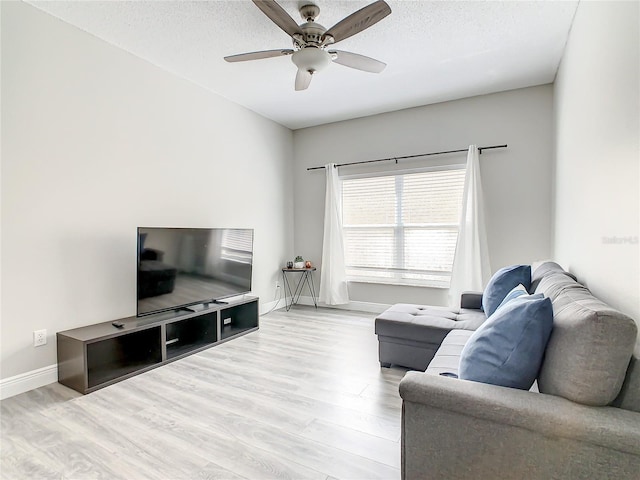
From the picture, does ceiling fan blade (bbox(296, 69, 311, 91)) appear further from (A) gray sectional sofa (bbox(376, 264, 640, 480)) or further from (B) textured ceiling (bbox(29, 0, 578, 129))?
(A) gray sectional sofa (bbox(376, 264, 640, 480))

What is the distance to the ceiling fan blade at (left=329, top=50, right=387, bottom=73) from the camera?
256 centimetres

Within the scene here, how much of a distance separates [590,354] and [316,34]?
2.46 metres

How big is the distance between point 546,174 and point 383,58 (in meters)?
2.25

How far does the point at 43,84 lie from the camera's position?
8.27 feet

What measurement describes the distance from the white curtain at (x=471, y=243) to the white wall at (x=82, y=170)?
117 inches

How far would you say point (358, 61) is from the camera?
8.73ft

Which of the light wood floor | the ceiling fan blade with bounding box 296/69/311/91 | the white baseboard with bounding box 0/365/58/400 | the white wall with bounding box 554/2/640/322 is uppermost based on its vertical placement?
the ceiling fan blade with bounding box 296/69/311/91

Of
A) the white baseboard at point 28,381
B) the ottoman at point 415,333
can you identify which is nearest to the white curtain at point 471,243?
the ottoman at point 415,333

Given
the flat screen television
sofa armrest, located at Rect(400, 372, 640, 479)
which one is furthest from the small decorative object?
sofa armrest, located at Rect(400, 372, 640, 479)

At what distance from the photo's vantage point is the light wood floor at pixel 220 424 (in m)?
1.64

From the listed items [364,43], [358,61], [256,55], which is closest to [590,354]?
[358,61]

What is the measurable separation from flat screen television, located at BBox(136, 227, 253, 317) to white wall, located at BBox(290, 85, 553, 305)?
1904mm

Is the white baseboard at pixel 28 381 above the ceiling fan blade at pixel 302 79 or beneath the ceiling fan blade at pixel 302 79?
beneath

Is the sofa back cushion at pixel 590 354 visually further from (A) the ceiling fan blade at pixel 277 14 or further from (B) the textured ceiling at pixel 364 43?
(B) the textured ceiling at pixel 364 43
